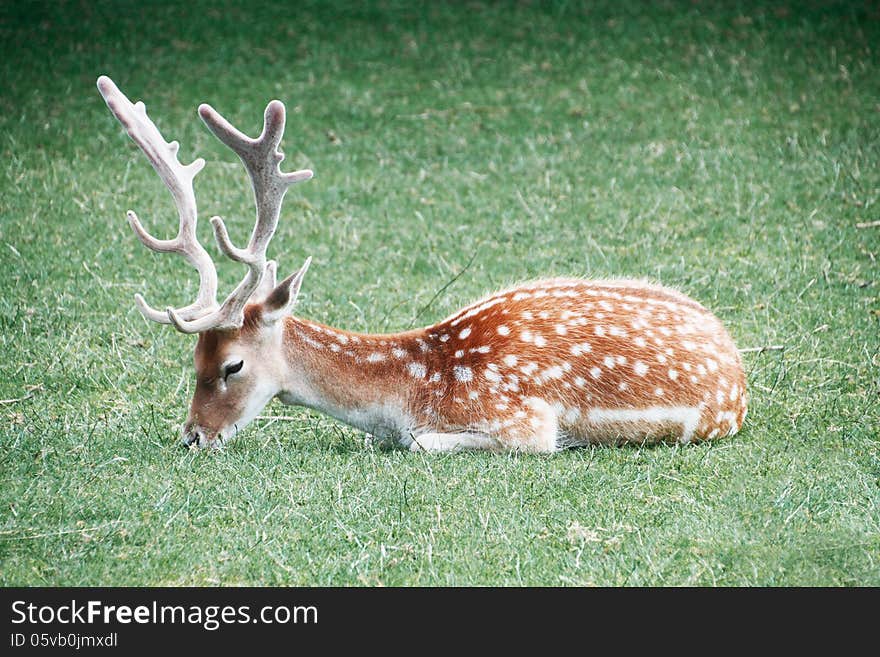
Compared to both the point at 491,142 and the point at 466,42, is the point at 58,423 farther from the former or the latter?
the point at 466,42

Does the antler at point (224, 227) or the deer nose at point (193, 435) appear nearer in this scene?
the antler at point (224, 227)

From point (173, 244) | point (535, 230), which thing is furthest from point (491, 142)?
point (173, 244)

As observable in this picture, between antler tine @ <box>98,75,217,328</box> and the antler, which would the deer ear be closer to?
the antler

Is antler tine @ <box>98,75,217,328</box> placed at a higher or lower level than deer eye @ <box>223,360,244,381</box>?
higher

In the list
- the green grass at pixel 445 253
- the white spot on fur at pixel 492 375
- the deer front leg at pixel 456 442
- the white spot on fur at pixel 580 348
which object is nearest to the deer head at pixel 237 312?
the green grass at pixel 445 253

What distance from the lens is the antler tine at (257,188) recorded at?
20.4 feet

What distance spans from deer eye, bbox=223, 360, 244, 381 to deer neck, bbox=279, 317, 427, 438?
0.24 meters

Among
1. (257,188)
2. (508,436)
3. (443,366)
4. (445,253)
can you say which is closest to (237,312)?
(257,188)

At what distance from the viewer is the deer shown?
6414 millimetres

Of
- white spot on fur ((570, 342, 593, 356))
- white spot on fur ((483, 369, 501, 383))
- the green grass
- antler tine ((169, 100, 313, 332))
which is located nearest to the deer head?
antler tine ((169, 100, 313, 332))

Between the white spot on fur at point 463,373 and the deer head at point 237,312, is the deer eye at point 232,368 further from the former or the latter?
the white spot on fur at point 463,373

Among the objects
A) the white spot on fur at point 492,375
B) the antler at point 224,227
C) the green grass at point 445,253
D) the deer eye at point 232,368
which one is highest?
the antler at point 224,227

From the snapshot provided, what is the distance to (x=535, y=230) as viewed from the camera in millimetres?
10305

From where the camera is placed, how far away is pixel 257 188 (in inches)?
254
